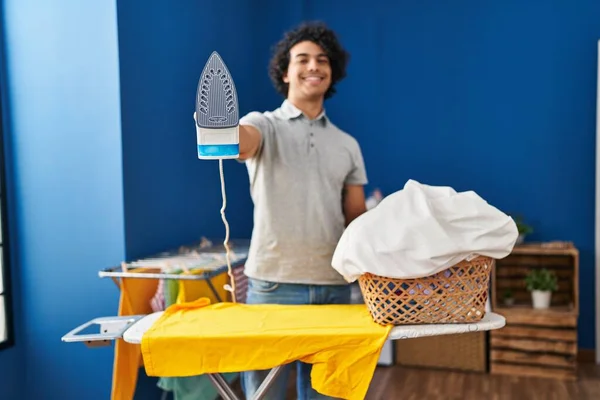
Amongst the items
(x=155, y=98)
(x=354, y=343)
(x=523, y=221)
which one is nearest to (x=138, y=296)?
(x=155, y=98)

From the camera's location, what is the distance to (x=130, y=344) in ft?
6.00

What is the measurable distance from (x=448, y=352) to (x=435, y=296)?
2018 mm

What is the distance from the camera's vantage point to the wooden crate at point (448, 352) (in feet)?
10.4

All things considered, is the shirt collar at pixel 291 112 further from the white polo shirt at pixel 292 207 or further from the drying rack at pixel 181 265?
the drying rack at pixel 181 265

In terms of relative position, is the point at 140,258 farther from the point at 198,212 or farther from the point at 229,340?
the point at 229,340

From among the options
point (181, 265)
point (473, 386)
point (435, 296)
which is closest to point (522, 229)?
point (473, 386)

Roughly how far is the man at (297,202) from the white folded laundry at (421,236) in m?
0.30

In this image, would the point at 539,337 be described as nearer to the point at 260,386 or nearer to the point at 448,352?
the point at 448,352

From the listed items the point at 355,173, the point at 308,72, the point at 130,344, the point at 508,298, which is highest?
the point at 308,72

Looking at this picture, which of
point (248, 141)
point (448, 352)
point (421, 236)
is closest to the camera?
point (421, 236)

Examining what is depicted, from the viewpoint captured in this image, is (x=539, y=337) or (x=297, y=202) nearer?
(x=297, y=202)

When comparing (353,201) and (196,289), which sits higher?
(353,201)

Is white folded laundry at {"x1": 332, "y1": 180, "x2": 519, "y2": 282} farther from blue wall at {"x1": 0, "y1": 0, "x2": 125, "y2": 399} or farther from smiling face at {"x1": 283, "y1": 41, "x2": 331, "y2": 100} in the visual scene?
blue wall at {"x1": 0, "y1": 0, "x2": 125, "y2": 399}

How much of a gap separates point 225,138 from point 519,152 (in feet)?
7.87
